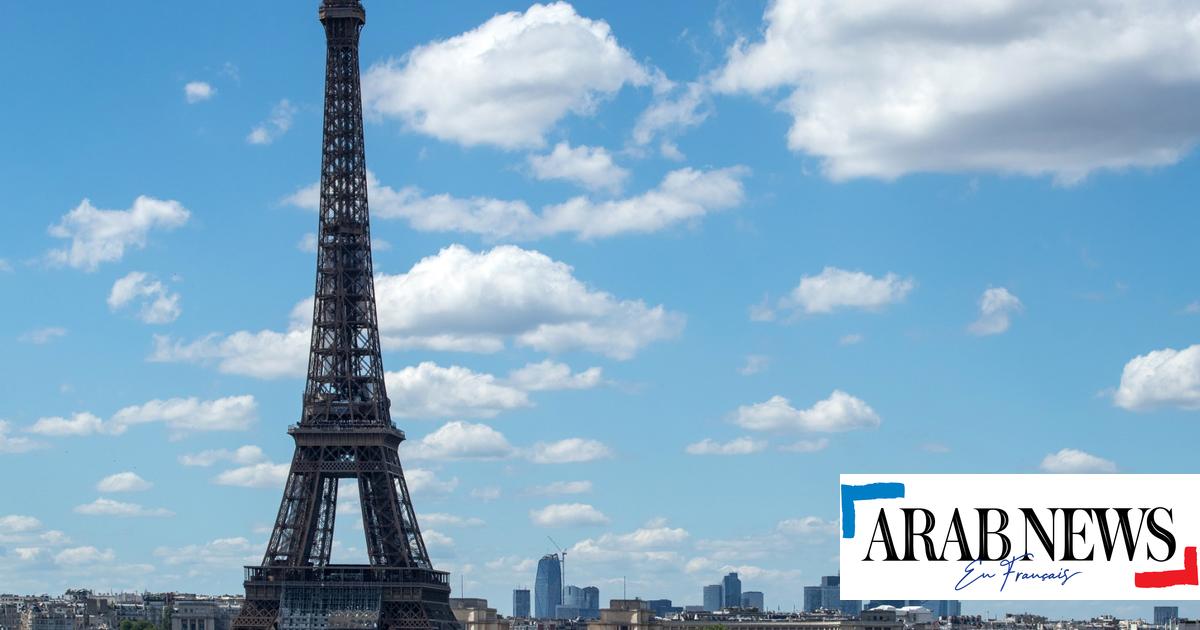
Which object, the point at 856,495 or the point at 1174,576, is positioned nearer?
the point at 1174,576

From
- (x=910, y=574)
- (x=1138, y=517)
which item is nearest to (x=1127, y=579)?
(x=1138, y=517)

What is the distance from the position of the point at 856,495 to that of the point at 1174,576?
428 inches

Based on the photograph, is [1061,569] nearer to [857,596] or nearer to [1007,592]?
[1007,592]

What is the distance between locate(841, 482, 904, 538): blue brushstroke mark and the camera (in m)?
80.6

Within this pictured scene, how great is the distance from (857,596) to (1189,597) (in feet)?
44.3

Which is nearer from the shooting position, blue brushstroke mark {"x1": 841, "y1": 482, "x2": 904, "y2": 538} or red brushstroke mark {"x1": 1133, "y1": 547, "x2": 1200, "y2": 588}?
red brushstroke mark {"x1": 1133, "y1": 547, "x2": 1200, "y2": 588}

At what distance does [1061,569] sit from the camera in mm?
78375

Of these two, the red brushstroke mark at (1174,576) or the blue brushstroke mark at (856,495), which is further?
the blue brushstroke mark at (856,495)

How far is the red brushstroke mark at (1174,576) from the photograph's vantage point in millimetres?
78500

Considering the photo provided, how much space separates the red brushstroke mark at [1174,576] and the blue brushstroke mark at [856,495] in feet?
27.7

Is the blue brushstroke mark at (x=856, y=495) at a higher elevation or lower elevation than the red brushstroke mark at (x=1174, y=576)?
higher

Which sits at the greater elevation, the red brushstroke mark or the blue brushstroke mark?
the blue brushstroke mark

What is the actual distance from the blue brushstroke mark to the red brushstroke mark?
27.7 ft

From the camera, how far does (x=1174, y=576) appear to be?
7894 centimetres
